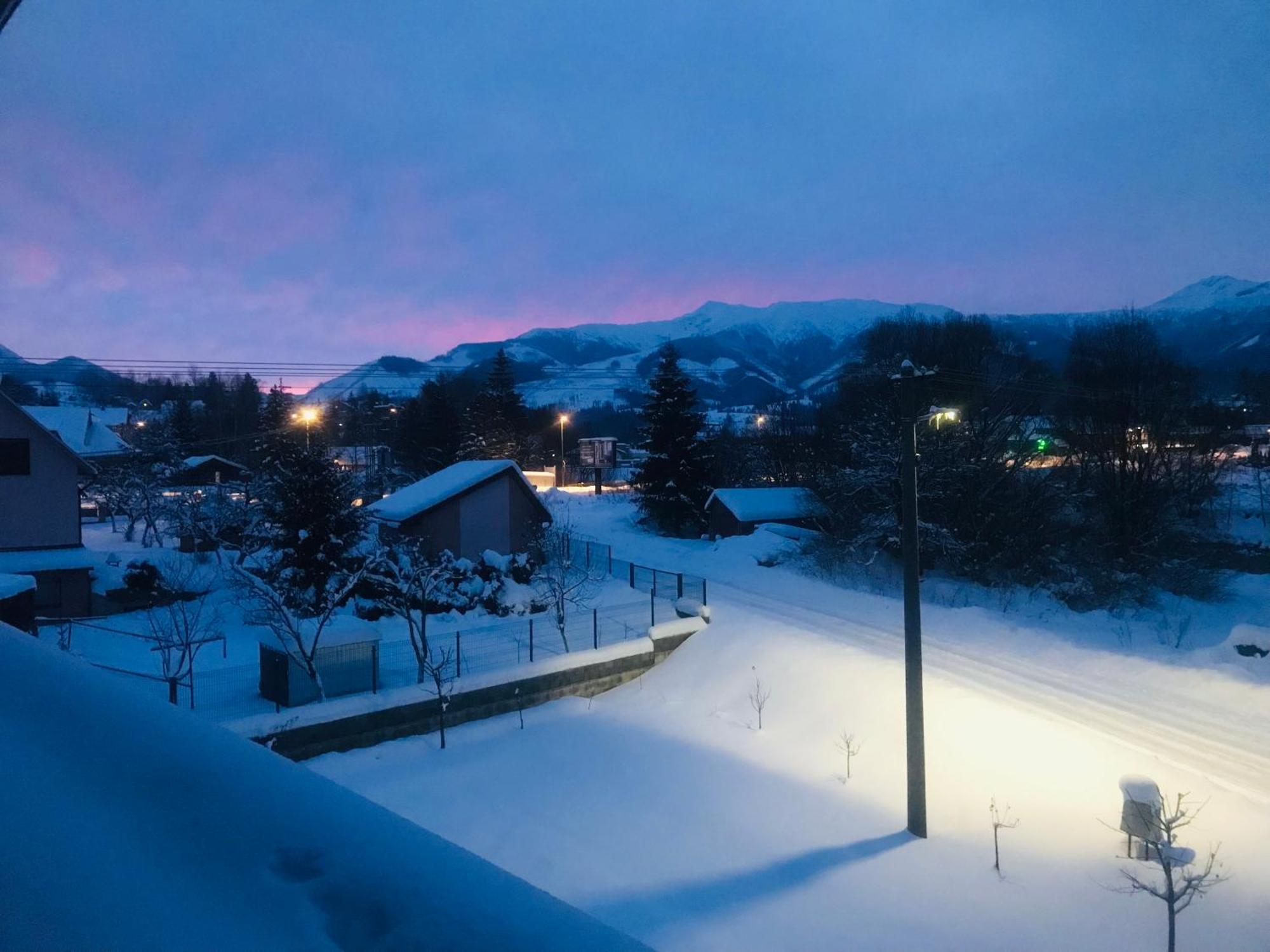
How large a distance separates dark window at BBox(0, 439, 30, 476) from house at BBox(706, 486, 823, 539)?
26246 millimetres

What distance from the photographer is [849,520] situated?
Answer: 30000 millimetres

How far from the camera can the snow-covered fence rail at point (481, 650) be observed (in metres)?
14.0

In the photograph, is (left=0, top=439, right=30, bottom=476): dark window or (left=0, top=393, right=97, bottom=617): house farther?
(left=0, top=439, right=30, bottom=476): dark window

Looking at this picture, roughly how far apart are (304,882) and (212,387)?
10626 cm

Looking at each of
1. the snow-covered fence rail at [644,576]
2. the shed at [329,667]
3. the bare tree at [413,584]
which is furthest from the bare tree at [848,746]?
the shed at [329,667]

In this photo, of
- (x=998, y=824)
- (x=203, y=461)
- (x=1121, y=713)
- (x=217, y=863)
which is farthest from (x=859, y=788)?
(x=203, y=461)

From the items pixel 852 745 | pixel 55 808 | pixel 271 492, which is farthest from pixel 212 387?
pixel 55 808

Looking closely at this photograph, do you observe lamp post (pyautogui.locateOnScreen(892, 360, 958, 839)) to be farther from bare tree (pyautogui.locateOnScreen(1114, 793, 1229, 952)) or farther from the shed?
the shed

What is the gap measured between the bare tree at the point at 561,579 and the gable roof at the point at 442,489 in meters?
2.57

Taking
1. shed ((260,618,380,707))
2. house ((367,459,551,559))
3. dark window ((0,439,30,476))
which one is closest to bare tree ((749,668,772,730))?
shed ((260,618,380,707))

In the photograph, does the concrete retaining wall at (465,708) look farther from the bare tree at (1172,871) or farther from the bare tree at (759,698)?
the bare tree at (1172,871)

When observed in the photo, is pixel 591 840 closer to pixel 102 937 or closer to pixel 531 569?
pixel 102 937

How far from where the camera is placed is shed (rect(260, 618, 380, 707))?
13.9 m

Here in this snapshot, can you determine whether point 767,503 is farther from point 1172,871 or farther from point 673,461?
point 1172,871
